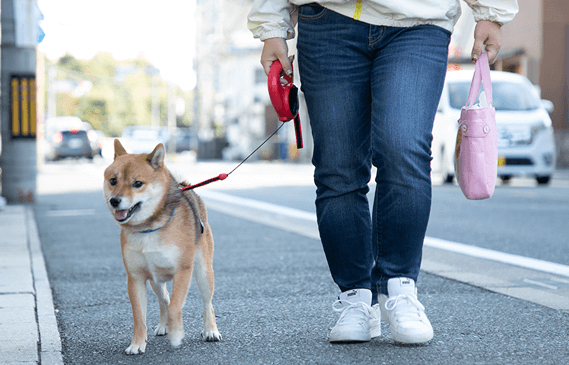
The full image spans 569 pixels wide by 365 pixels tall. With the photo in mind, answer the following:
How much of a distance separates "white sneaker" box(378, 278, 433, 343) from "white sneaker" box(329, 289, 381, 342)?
0.20 feet

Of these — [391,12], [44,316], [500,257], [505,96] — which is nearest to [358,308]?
[391,12]

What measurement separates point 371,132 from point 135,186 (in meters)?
0.89

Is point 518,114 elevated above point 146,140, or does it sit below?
above

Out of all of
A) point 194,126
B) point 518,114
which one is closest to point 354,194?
point 518,114

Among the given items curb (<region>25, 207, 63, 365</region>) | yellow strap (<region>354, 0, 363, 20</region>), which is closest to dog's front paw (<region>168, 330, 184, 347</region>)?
curb (<region>25, 207, 63, 365</region>)

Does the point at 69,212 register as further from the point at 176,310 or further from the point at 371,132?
the point at 371,132

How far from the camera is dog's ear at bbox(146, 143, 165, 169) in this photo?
2.88 meters

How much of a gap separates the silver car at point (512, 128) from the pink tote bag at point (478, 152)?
990 centimetres

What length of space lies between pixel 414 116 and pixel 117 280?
2431mm

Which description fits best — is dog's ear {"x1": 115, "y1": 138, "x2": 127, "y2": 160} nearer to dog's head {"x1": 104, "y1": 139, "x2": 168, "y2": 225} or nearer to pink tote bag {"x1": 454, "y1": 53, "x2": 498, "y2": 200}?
dog's head {"x1": 104, "y1": 139, "x2": 168, "y2": 225}

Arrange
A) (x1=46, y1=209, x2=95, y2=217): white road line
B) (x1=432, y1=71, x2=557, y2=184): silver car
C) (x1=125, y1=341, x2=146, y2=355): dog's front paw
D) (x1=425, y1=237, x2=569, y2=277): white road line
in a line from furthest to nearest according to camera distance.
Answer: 1. (x1=432, y1=71, x2=557, y2=184): silver car
2. (x1=46, y1=209, x2=95, y2=217): white road line
3. (x1=425, y1=237, x2=569, y2=277): white road line
4. (x1=125, y1=341, x2=146, y2=355): dog's front paw

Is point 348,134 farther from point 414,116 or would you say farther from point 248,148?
point 248,148

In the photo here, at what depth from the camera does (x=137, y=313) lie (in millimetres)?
2832

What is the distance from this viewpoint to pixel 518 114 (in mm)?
12914
